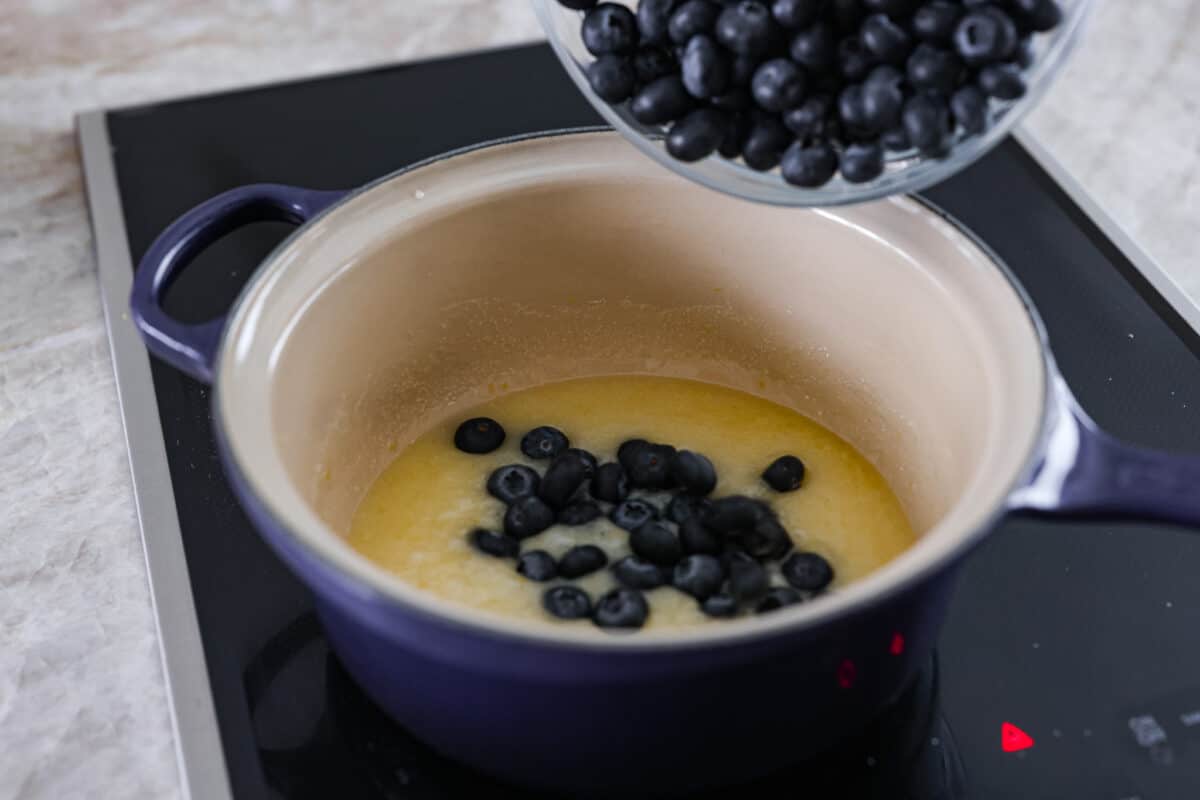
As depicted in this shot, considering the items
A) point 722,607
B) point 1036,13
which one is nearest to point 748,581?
point 722,607

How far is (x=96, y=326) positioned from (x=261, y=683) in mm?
416

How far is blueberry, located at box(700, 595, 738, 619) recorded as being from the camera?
2.54 ft

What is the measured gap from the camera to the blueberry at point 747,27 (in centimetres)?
71

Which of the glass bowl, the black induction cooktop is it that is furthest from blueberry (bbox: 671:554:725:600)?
the glass bowl

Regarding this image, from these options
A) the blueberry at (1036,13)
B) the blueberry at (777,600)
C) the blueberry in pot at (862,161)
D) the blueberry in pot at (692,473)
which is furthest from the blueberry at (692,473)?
the blueberry at (1036,13)

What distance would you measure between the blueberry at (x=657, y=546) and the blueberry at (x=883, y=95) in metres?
0.26

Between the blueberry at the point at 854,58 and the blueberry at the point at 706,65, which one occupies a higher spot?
the blueberry at the point at 854,58

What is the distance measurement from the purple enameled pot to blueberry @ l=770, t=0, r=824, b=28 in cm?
15

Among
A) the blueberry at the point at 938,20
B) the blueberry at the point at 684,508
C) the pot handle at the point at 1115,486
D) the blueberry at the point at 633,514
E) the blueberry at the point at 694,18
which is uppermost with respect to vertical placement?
the blueberry at the point at 938,20

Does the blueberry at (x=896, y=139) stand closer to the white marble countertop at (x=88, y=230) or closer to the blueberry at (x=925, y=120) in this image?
the blueberry at (x=925, y=120)

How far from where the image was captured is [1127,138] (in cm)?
133

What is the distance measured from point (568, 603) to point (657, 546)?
6 centimetres

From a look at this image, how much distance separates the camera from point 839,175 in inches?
31.6

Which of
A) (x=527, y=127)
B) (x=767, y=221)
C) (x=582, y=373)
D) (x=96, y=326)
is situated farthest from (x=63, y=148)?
(x=767, y=221)
